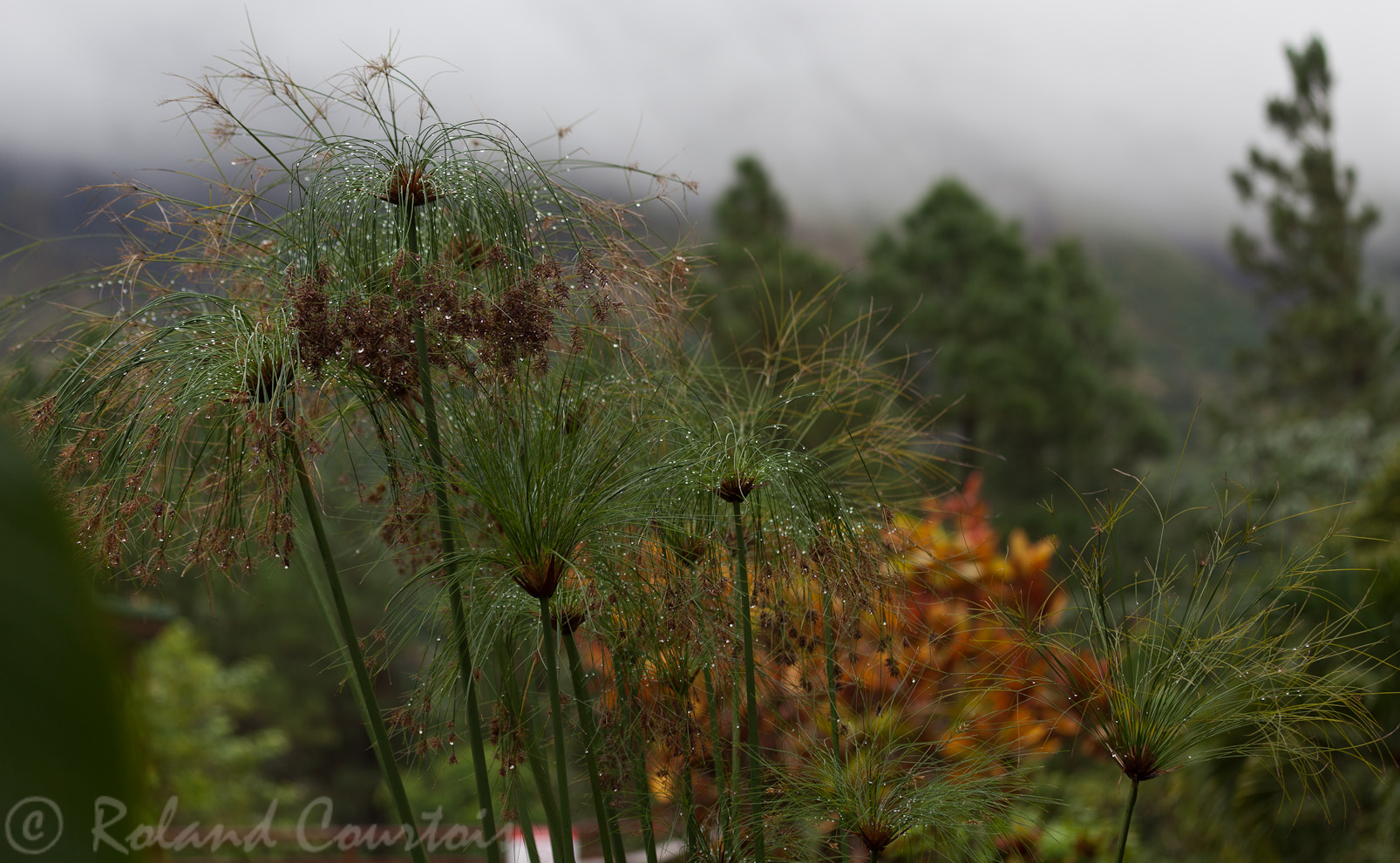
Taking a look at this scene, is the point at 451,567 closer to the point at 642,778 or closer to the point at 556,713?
the point at 556,713

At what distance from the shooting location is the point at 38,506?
188 mm

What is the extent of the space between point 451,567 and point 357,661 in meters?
0.17

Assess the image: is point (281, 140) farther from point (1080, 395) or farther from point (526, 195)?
point (1080, 395)

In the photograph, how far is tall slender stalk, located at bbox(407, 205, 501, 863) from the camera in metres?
1.18

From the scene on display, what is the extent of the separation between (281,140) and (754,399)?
865 mm

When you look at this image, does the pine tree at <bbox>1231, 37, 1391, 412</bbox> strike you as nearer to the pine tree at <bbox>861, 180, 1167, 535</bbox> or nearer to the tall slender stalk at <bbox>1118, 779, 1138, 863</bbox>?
the pine tree at <bbox>861, 180, 1167, 535</bbox>

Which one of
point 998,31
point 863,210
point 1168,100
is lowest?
point 863,210

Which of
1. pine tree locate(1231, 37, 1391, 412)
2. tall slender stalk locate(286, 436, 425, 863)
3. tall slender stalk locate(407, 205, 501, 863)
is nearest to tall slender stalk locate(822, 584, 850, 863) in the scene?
tall slender stalk locate(407, 205, 501, 863)

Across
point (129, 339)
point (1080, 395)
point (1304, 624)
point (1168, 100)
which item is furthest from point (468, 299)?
point (1168, 100)

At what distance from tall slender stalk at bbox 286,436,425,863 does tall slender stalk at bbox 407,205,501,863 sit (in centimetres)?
10

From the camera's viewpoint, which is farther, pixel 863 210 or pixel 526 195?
pixel 863 210

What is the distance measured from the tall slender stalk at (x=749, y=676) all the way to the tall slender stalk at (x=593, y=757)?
190 millimetres

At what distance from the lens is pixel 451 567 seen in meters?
1.29

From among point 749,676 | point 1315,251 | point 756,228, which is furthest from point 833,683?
point 1315,251
